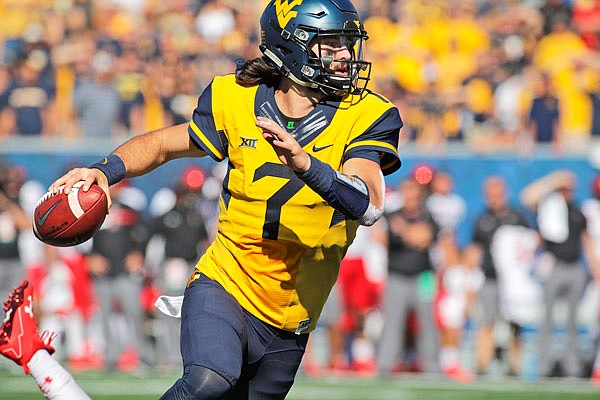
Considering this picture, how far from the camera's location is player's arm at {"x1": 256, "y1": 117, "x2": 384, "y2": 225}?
3961 millimetres

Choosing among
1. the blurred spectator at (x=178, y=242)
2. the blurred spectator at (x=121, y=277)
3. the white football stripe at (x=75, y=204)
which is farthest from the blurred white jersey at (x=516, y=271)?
the white football stripe at (x=75, y=204)

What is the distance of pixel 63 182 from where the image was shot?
4.45 m

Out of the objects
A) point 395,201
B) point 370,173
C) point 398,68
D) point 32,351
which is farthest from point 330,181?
point 398,68

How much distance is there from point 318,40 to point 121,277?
6768 mm

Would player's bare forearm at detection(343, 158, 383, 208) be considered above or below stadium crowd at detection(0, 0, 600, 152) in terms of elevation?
below

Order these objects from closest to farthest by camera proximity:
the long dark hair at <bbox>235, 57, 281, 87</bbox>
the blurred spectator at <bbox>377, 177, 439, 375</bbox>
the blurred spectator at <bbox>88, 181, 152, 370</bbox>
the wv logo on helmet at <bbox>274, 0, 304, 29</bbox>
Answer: the wv logo on helmet at <bbox>274, 0, 304, 29</bbox>, the long dark hair at <bbox>235, 57, 281, 87</bbox>, the blurred spectator at <bbox>377, 177, 439, 375</bbox>, the blurred spectator at <bbox>88, 181, 152, 370</bbox>

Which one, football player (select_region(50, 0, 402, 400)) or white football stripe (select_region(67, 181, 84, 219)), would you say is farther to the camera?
football player (select_region(50, 0, 402, 400))

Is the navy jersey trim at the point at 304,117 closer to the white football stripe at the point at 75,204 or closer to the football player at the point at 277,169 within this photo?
the football player at the point at 277,169

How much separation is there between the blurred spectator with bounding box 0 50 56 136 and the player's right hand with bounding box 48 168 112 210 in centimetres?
842

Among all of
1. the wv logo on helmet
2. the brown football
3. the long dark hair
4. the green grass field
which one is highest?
the wv logo on helmet

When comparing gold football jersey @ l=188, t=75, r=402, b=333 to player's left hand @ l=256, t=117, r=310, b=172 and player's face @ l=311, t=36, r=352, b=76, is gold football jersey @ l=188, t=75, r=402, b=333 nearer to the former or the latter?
player's face @ l=311, t=36, r=352, b=76

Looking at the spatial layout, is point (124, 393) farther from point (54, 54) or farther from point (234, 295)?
point (54, 54)

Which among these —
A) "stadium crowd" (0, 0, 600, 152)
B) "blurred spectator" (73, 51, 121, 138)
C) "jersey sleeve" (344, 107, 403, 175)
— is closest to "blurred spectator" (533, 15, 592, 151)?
"stadium crowd" (0, 0, 600, 152)

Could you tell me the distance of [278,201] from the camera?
180 inches
